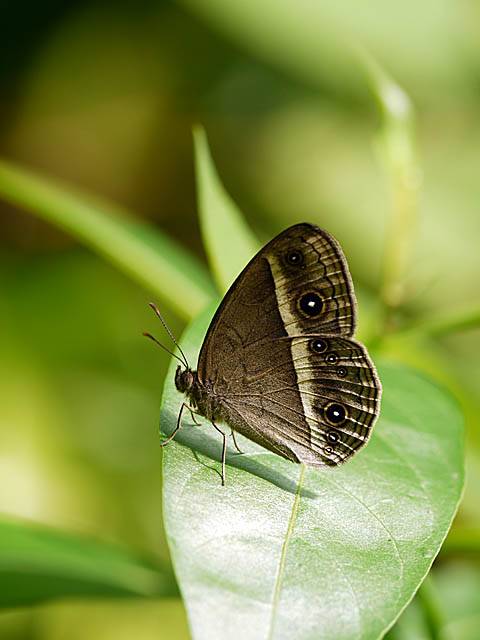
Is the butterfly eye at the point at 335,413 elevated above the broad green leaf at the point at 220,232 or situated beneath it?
situated beneath

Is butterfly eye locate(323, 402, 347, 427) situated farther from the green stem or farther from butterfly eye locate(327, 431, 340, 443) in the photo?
the green stem

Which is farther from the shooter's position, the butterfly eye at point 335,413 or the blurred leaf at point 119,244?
the blurred leaf at point 119,244

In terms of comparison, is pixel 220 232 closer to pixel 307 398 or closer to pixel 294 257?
pixel 294 257

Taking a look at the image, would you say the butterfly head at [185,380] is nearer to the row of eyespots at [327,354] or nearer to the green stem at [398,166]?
the row of eyespots at [327,354]

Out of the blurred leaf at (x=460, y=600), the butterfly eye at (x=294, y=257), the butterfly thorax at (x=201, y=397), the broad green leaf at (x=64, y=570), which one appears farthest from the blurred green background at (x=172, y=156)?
the butterfly eye at (x=294, y=257)

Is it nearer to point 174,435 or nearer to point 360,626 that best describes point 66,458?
point 174,435

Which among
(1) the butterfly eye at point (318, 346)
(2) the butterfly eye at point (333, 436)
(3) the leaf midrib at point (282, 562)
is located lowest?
(3) the leaf midrib at point (282, 562)
